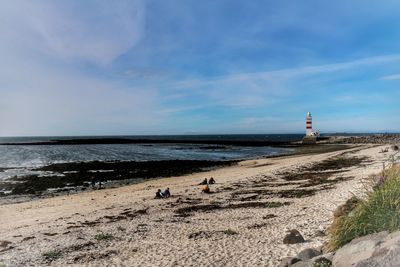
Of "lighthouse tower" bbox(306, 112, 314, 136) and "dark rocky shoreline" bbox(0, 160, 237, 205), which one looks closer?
"dark rocky shoreline" bbox(0, 160, 237, 205)

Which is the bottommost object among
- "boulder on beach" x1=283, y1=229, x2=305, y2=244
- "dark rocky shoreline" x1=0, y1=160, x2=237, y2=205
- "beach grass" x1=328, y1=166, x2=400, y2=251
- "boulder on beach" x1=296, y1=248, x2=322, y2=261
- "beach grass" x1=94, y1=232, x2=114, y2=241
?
"dark rocky shoreline" x1=0, y1=160, x2=237, y2=205

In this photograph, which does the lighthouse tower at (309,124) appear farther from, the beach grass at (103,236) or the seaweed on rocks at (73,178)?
the beach grass at (103,236)

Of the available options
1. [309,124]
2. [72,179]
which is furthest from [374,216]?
[309,124]

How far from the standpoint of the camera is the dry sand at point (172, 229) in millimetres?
10180

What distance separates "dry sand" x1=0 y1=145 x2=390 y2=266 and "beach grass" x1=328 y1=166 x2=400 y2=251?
4.48 feet

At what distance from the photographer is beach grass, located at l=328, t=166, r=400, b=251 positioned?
700 centimetres

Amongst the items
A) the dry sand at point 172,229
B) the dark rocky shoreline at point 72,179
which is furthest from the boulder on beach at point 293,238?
the dark rocky shoreline at point 72,179

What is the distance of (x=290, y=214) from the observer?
1399 cm

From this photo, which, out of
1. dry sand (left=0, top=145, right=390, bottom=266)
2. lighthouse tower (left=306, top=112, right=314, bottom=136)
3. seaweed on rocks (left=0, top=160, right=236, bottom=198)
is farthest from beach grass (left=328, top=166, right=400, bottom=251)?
lighthouse tower (left=306, top=112, right=314, bottom=136)

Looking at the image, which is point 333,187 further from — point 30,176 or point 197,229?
point 30,176

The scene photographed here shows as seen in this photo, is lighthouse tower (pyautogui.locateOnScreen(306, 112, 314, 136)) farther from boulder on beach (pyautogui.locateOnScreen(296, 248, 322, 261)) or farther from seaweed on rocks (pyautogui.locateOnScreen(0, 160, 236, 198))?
boulder on beach (pyautogui.locateOnScreen(296, 248, 322, 261))

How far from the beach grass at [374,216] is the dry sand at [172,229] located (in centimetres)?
137

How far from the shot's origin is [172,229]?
13.5 meters

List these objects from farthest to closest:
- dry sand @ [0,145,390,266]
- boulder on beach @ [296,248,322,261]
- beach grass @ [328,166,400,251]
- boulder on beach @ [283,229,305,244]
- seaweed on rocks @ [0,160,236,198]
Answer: seaweed on rocks @ [0,160,236,198]
boulder on beach @ [283,229,305,244]
dry sand @ [0,145,390,266]
boulder on beach @ [296,248,322,261]
beach grass @ [328,166,400,251]
